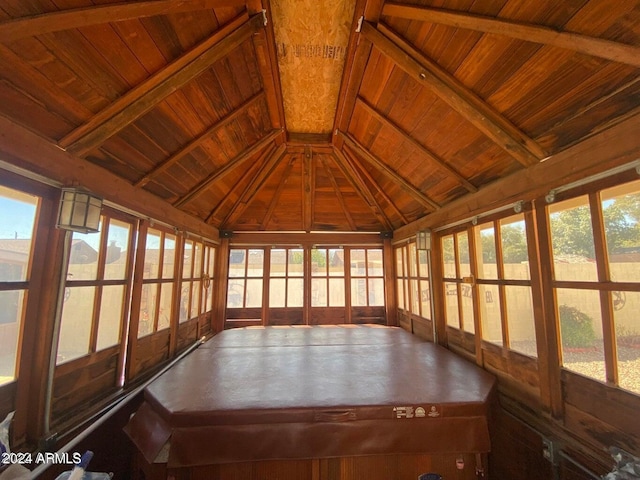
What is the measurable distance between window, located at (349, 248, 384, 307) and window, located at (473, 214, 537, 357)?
2.47 meters

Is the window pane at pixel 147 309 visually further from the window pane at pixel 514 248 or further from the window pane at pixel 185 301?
the window pane at pixel 514 248

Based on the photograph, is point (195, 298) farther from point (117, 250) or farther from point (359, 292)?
point (359, 292)

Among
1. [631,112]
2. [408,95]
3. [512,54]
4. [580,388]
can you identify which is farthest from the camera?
[408,95]

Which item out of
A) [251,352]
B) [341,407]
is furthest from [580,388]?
[251,352]

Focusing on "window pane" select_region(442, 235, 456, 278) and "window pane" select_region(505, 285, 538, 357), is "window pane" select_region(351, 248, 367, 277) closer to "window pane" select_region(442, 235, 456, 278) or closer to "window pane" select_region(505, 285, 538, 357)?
"window pane" select_region(442, 235, 456, 278)

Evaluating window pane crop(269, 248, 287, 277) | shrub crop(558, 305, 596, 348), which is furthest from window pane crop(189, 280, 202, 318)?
shrub crop(558, 305, 596, 348)

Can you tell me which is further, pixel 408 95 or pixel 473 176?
pixel 473 176

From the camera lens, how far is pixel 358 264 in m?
5.20

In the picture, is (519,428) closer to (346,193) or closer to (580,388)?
(580,388)

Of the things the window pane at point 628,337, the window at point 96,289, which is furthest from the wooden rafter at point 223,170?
the window pane at point 628,337

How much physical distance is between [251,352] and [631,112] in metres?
3.65

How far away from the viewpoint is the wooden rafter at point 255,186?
3.72 meters

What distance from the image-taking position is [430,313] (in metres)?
3.66

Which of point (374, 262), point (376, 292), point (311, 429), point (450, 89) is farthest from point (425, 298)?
point (450, 89)
